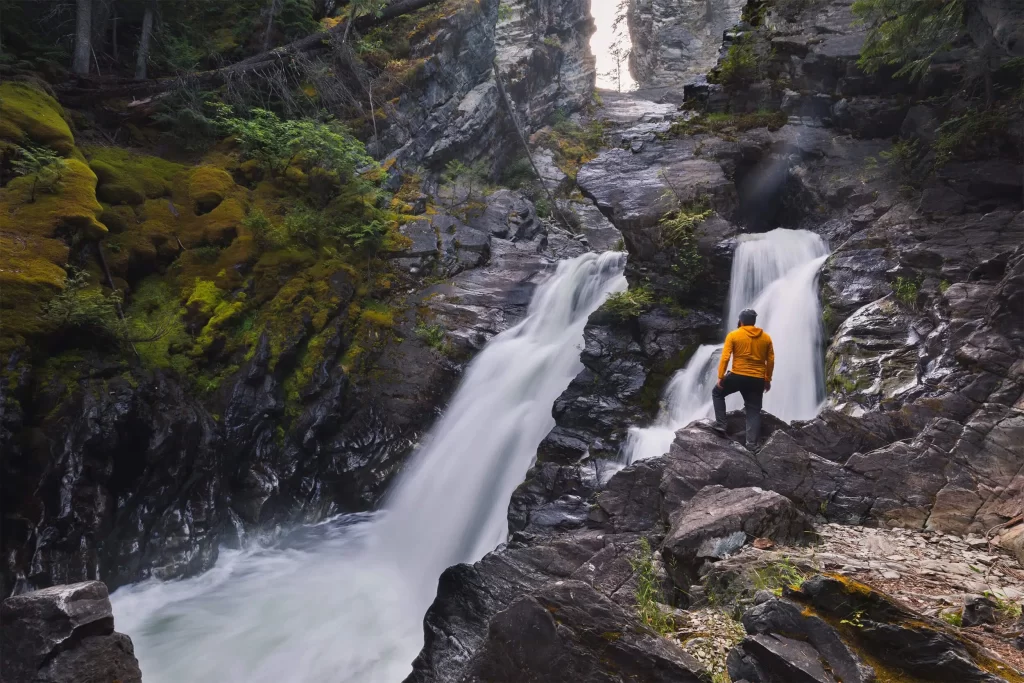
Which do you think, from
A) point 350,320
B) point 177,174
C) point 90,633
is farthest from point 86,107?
point 90,633

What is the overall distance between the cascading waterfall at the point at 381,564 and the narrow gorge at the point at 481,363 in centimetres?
7

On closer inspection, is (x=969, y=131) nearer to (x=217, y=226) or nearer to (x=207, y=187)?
(x=217, y=226)

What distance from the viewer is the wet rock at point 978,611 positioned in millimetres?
3668

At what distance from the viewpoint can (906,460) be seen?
588 centimetres

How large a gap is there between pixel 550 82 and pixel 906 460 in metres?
24.8

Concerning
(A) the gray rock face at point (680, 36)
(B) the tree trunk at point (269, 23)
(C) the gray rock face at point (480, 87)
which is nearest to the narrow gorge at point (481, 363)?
(C) the gray rock face at point (480, 87)

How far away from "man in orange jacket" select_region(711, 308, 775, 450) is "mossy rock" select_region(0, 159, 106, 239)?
36.0ft

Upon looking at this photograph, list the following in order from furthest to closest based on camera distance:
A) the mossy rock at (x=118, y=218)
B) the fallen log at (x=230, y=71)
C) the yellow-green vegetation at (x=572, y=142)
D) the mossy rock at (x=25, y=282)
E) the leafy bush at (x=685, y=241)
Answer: the yellow-green vegetation at (x=572, y=142)
the fallen log at (x=230, y=71)
the leafy bush at (x=685, y=241)
the mossy rock at (x=118, y=218)
the mossy rock at (x=25, y=282)

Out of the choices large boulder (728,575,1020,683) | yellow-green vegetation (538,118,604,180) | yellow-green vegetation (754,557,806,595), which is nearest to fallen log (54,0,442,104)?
yellow-green vegetation (538,118,604,180)

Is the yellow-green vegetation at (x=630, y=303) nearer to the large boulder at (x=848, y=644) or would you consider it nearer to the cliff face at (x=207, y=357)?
the cliff face at (x=207, y=357)

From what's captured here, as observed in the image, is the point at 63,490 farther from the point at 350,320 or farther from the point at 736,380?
the point at 736,380

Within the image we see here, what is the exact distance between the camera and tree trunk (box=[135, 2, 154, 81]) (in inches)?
597

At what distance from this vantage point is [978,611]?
3715 millimetres

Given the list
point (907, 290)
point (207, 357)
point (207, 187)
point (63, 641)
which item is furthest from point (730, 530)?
point (207, 187)
